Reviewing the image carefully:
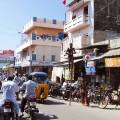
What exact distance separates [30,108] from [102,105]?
729 cm

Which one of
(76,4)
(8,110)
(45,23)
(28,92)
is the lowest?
(8,110)

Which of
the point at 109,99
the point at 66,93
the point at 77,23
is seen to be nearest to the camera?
the point at 109,99

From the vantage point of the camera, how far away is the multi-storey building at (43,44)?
180 feet

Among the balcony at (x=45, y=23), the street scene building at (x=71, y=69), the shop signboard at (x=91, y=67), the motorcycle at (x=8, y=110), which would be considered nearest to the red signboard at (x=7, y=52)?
the street scene building at (x=71, y=69)

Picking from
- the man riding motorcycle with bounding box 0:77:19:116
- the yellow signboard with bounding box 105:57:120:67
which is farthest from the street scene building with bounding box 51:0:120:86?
the man riding motorcycle with bounding box 0:77:19:116

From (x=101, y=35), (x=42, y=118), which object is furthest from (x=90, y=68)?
(x=42, y=118)

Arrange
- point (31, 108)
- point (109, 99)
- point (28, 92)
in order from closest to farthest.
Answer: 1. point (31, 108)
2. point (28, 92)
3. point (109, 99)

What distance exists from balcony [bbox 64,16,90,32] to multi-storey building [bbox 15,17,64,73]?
47.5 feet

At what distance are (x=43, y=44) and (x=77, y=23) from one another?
18144 millimetres

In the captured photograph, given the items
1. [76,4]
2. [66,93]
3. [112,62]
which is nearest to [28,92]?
[66,93]

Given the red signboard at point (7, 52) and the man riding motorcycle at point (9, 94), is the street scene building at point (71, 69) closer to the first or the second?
the man riding motorcycle at point (9, 94)

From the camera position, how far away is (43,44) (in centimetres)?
5519

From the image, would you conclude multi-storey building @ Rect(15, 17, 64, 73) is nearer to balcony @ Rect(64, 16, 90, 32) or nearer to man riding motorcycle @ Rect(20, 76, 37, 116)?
balcony @ Rect(64, 16, 90, 32)

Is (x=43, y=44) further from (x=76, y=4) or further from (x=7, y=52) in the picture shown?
(x=7, y=52)
